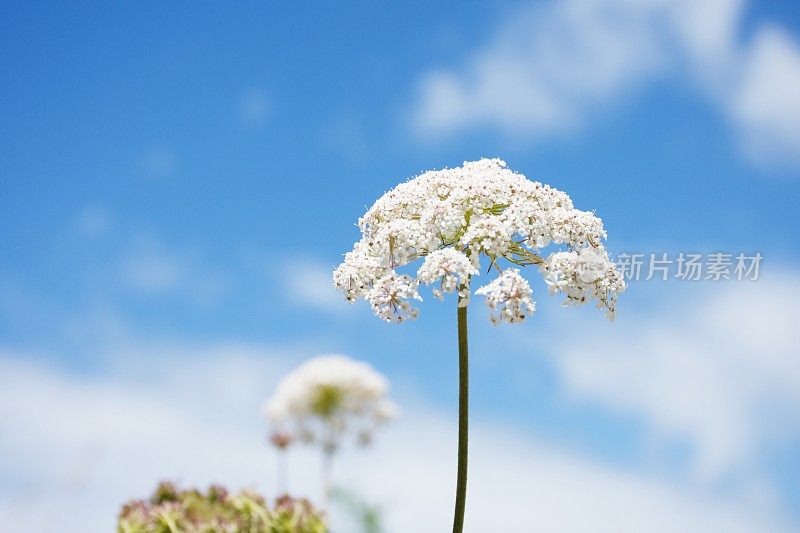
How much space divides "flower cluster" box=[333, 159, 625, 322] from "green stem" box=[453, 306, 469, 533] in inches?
8.7

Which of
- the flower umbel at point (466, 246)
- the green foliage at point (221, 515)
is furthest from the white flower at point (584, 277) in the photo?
the green foliage at point (221, 515)

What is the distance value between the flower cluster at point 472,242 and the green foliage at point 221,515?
211cm

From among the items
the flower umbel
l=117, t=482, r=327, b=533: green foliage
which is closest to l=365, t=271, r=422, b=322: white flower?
the flower umbel

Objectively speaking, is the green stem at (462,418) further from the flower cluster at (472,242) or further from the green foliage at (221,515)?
the green foliage at (221,515)

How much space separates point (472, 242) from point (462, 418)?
51.2 inches

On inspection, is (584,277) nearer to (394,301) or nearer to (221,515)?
(394,301)

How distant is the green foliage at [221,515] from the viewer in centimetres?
393

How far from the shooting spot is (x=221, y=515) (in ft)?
13.3

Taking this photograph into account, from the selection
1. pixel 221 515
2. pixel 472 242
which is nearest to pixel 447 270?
pixel 472 242

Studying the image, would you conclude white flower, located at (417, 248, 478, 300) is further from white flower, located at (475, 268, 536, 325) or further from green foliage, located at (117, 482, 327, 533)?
green foliage, located at (117, 482, 327, 533)

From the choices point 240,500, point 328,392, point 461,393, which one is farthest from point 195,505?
point 328,392

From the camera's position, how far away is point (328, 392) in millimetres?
9422

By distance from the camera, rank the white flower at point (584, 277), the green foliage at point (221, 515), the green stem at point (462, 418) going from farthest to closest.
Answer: the white flower at point (584, 277) → the green stem at point (462, 418) → the green foliage at point (221, 515)

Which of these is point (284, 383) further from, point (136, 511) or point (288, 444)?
point (136, 511)
